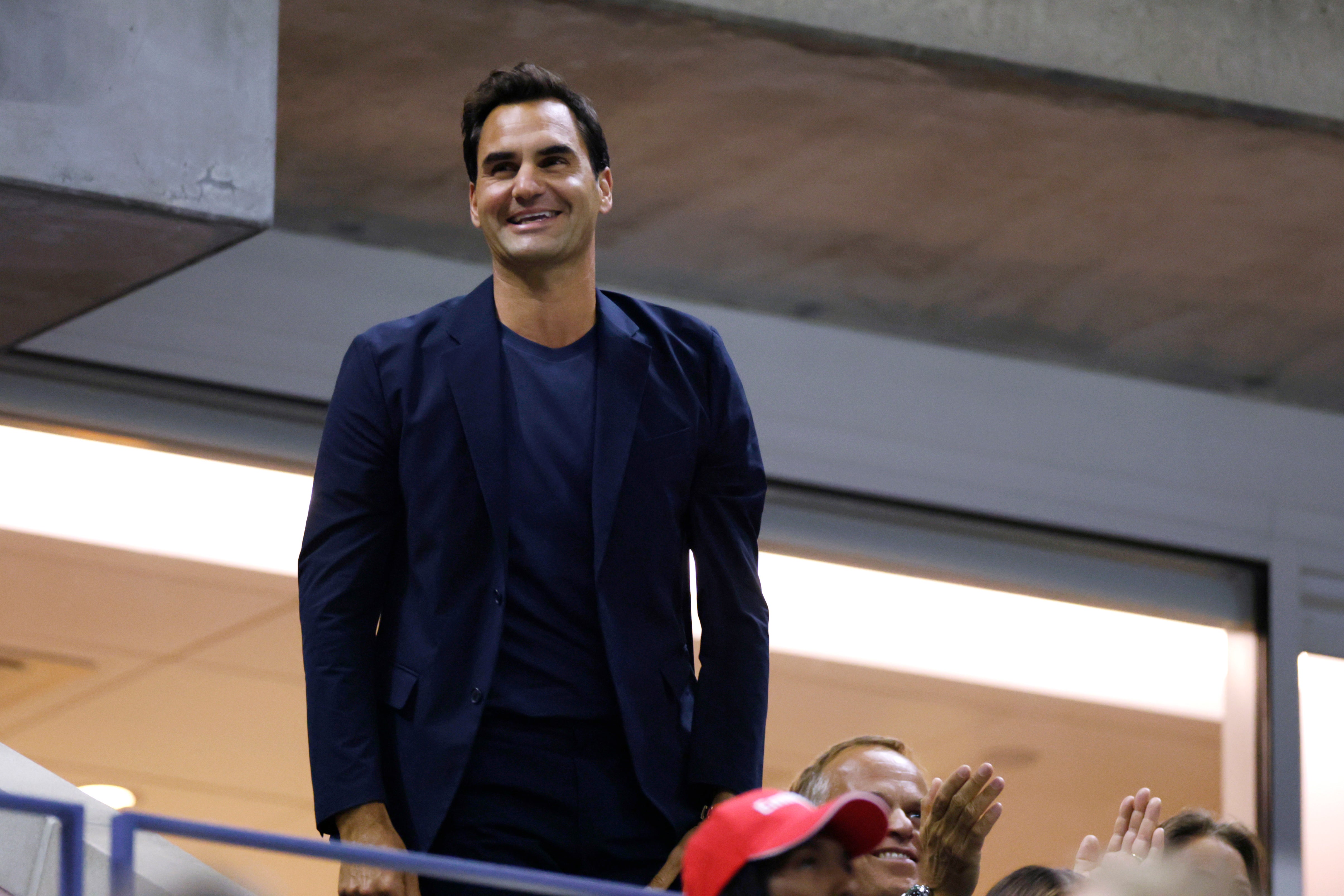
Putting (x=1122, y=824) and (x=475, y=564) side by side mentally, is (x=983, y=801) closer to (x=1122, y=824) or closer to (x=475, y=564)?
(x=1122, y=824)

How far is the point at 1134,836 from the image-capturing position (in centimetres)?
300

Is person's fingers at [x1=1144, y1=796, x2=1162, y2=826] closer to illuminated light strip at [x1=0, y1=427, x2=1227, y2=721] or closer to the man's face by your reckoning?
the man's face

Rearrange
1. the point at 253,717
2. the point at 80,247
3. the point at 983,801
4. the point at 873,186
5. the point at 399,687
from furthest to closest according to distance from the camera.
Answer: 1. the point at 253,717
2. the point at 873,186
3. the point at 80,247
4. the point at 983,801
5. the point at 399,687

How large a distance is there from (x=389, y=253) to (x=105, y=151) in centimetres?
180

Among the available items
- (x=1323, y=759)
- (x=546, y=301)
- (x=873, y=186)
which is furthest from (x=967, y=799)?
(x=1323, y=759)

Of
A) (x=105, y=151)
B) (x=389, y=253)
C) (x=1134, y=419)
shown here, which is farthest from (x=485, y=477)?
(x=1134, y=419)

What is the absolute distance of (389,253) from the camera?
507 cm

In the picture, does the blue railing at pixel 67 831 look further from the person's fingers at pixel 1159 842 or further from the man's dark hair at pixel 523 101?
the person's fingers at pixel 1159 842

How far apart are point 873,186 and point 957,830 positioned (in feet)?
7.44

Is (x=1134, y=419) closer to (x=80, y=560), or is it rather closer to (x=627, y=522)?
(x=80, y=560)

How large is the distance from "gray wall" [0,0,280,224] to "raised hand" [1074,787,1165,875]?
1776 millimetres

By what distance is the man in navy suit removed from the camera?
2.22 meters

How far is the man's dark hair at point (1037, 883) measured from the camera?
2422 millimetres

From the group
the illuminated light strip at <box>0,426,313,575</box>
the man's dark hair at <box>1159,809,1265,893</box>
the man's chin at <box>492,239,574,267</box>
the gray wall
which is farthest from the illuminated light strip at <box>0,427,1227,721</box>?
the man's chin at <box>492,239,574,267</box>
